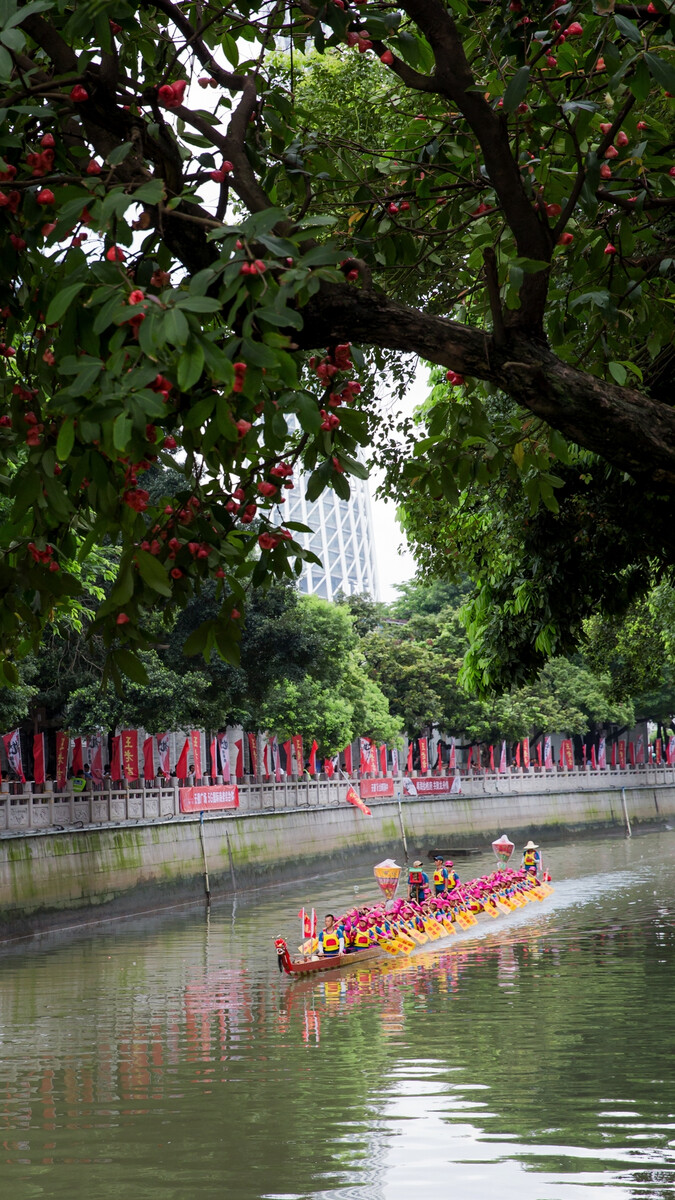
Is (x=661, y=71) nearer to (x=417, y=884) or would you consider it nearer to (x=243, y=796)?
(x=417, y=884)

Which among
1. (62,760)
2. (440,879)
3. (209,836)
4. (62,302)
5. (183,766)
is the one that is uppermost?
(62,302)

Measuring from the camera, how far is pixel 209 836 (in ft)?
102

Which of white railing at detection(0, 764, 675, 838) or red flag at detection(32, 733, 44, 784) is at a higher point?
red flag at detection(32, 733, 44, 784)

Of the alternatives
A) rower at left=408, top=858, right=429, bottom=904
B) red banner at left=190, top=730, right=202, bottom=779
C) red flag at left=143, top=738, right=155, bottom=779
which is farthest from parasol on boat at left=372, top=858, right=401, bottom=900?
red banner at left=190, top=730, right=202, bottom=779

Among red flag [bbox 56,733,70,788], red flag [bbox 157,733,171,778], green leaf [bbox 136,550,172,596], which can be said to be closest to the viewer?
green leaf [bbox 136,550,172,596]

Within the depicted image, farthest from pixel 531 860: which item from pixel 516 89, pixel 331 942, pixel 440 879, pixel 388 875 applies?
pixel 516 89

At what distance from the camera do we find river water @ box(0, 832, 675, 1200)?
23.8ft

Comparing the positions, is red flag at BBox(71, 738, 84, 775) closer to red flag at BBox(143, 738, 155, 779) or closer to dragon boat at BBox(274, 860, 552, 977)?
red flag at BBox(143, 738, 155, 779)

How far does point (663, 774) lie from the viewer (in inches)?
2653

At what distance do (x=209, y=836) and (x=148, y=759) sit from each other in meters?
2.72

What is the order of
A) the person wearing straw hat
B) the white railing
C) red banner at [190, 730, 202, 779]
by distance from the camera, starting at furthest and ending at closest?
red banner at [190, 730, 202, 779]
the person wearing straw hat
the white railing

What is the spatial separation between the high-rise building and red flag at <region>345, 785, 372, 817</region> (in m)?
44.2

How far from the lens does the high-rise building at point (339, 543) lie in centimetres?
9056

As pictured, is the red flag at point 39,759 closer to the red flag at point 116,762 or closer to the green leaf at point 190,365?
the red flag at point 116,762
